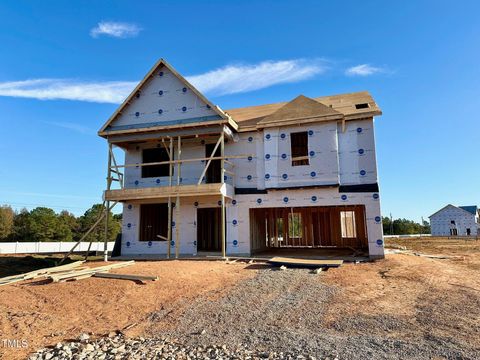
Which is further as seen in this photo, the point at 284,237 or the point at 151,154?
the point at 284,237

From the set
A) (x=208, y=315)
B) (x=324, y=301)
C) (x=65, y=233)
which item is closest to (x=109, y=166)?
Answer: (x=208, y=315)

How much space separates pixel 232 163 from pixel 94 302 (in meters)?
9.04

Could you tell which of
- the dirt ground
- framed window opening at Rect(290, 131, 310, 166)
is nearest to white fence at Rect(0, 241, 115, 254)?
framed window opening at Rect(290, 131, 310, 166)

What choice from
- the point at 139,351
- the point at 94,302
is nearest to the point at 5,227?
the point at 94,302

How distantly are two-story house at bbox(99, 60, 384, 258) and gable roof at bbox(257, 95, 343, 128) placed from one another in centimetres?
5

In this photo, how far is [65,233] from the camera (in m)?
48.1

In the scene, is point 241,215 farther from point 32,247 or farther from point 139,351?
point 32,247

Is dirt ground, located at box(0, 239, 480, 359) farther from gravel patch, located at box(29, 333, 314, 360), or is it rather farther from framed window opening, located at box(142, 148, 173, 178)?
framed window opening, located at box(142, 148, 173, 178)

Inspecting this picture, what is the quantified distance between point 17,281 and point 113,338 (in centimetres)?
628

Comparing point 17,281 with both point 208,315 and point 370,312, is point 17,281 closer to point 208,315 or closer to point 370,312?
point 208,315

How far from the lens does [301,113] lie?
587 inches

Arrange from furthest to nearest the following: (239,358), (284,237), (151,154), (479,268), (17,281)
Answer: (284,237)
(151,154)
(479,268)
(17,281)
(239,358)

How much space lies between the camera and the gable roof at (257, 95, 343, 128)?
14.3 metres

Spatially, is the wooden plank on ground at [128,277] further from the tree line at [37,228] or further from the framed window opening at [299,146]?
the tree line at [37,228]
